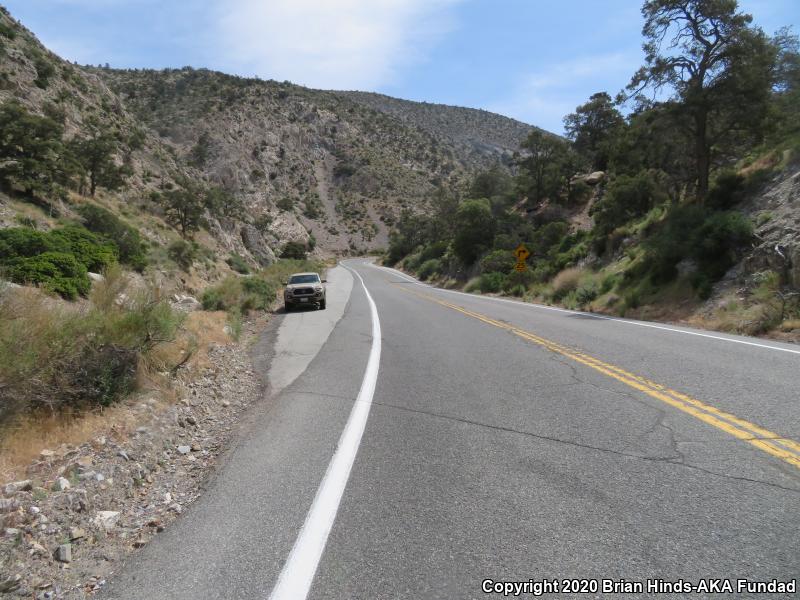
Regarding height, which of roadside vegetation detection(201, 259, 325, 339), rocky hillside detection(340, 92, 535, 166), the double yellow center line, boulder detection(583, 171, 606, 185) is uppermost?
rocky hillside detection(340, 92, 535, 166)

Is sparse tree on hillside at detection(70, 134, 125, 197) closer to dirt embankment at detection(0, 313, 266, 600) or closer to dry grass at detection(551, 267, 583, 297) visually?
dry grass at detection(551, 267, 583, 297)

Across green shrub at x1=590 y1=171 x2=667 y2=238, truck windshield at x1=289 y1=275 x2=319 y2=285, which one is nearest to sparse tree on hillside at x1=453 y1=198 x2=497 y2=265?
green shrub at x1=590 y1=171 x2=667 y2=238

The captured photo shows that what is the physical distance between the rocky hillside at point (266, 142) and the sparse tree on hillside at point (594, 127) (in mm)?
38186

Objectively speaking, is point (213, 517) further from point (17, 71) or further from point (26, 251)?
point (17, 71)

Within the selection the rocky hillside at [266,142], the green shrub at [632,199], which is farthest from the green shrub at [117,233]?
the green shrub at [632,199]

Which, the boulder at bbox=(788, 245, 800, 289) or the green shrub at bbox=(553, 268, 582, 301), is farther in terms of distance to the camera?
the green shrub at bbox=(553, 268, 582, 301)

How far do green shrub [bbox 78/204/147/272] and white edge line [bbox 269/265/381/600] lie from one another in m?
20.1

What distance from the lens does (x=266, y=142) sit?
96.6m

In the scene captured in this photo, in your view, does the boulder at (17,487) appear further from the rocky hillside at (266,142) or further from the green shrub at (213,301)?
the rocky hillside at (266,142)

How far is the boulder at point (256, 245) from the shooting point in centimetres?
5575

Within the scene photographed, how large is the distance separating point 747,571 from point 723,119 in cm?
2284

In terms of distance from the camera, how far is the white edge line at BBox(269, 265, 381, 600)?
2.91 m

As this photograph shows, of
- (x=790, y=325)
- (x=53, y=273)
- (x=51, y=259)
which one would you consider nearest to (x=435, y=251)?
(x=51, y=259)

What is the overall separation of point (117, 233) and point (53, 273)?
9334 mm
